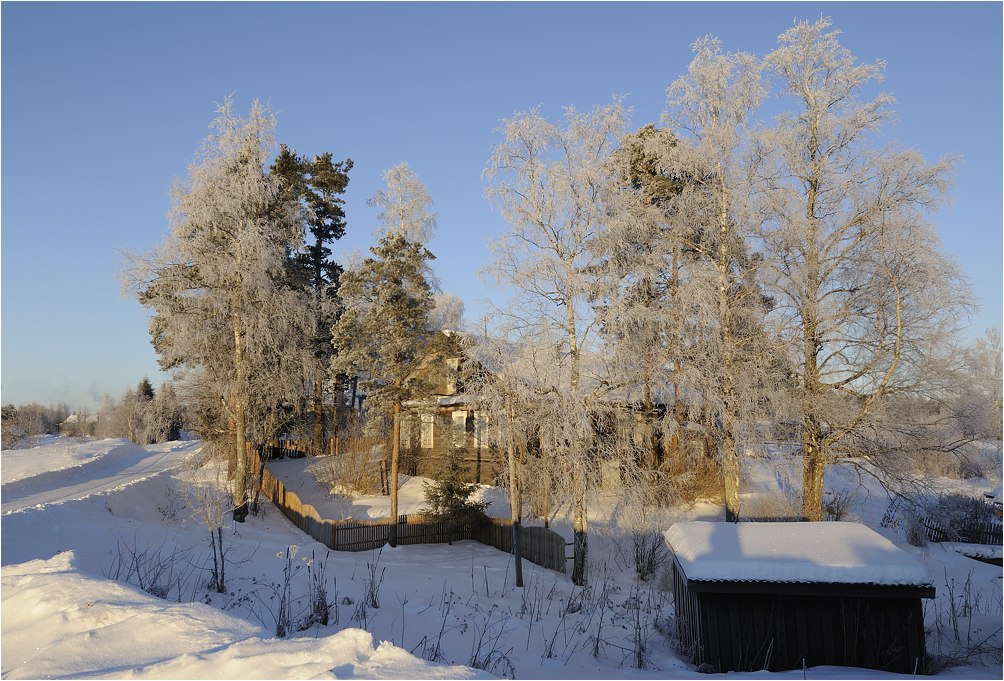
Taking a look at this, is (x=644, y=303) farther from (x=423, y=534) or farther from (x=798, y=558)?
(x=423, y=534)

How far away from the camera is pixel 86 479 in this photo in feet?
88.6

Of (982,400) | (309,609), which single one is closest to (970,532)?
(982,400)

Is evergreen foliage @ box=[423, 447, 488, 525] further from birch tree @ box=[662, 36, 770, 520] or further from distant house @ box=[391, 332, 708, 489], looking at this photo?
birch tree @ box=[662, 36, 770, 520]

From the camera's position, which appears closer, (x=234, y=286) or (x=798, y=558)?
(x=798, y=558)

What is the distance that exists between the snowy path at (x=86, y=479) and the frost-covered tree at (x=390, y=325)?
29.9 ft

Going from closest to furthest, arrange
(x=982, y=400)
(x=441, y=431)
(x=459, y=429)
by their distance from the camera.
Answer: (x=982, y=400) < (x=441, y=431) < (x=459, y=429)

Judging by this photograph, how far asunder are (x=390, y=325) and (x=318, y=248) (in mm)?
13523

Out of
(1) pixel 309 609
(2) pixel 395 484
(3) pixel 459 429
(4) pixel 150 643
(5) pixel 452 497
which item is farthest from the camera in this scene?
(3) pixel 459 429

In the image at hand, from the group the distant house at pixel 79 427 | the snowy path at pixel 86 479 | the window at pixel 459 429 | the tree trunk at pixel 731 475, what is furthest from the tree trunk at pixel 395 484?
the distant house at pixel 79 427

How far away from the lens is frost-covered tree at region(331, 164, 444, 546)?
21.5m

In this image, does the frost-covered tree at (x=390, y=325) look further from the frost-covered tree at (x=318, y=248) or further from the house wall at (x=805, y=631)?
the house wall at (x=805, y=631)

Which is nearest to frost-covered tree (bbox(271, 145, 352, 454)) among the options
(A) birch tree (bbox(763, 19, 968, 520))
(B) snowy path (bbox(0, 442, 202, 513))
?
(B) snowy path (bbox(0, 442, 202, 513))

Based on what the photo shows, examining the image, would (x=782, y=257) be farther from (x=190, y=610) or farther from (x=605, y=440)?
(x=190, y=610)

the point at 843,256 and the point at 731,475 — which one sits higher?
the point at 843,256
